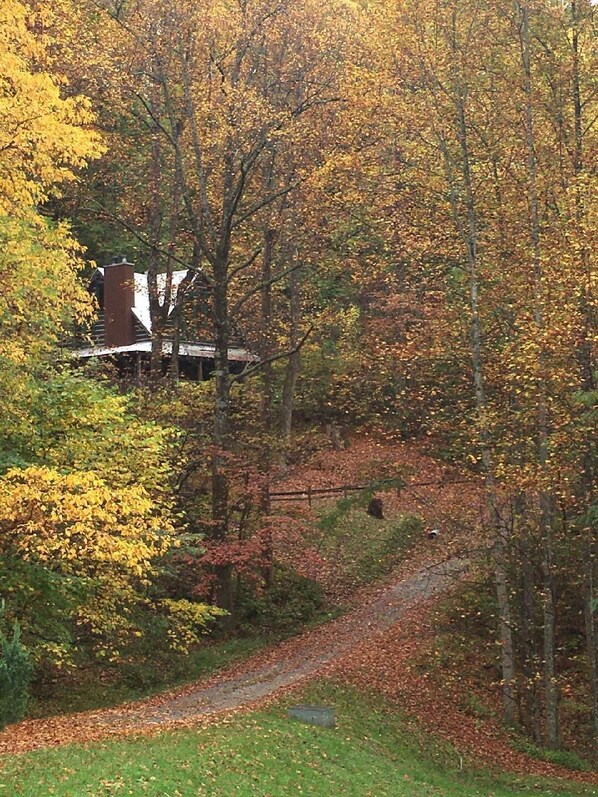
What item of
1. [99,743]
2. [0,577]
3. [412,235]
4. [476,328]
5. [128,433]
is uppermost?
[412,235]

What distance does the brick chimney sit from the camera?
115ft

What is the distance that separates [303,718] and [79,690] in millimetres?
5705

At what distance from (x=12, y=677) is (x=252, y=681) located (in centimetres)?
879

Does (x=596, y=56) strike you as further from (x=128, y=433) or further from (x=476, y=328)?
(x=128, y=433)

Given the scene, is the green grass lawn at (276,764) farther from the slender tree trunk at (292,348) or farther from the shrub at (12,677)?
the slender tree trunk at (292,348)

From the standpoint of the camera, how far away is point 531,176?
16.8m

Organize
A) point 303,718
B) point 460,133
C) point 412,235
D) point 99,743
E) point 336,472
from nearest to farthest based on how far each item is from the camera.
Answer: point 99,743, point 303,718, point 460,133, point 412,235, point 336,472

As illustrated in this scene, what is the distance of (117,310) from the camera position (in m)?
35.2

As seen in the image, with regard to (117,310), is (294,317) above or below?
below

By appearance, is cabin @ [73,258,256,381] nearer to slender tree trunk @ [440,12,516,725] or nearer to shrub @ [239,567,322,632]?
shrub @ [239,567,322,632]

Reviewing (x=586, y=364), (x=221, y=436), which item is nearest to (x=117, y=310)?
(x=221, y=436)

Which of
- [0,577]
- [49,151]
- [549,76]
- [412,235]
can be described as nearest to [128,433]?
[0,577]

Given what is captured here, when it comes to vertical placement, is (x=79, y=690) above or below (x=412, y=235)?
below

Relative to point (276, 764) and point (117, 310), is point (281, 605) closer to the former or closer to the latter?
point (276, 764)
